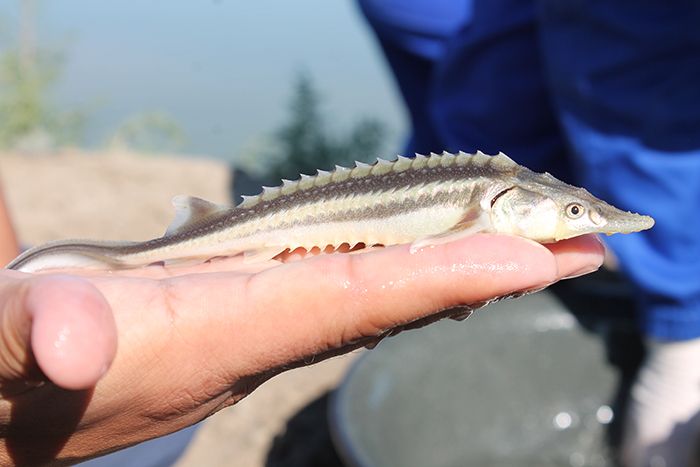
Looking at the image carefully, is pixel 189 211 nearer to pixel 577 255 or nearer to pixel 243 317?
pixel 243 317

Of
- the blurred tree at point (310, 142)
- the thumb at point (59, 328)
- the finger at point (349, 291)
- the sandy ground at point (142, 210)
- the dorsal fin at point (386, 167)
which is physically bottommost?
the blurred tree at point (310, 142)

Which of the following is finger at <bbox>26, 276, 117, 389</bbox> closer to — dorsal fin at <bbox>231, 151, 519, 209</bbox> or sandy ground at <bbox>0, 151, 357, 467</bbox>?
dorsal fin at <bbox>231, 151, 519, 209</bbox>

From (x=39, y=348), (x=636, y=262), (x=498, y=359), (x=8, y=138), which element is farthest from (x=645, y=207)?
(x=8, y=138)

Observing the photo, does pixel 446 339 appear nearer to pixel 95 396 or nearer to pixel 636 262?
pixel 636 262

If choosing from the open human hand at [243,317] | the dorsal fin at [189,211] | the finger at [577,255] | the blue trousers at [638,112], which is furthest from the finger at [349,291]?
the blue trousers at [638,112]

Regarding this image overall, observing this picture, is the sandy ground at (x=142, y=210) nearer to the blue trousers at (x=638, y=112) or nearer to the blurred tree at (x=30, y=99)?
the blurred tree at (x=30, y=99)

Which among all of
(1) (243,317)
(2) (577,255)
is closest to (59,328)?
(1) (243,317)
